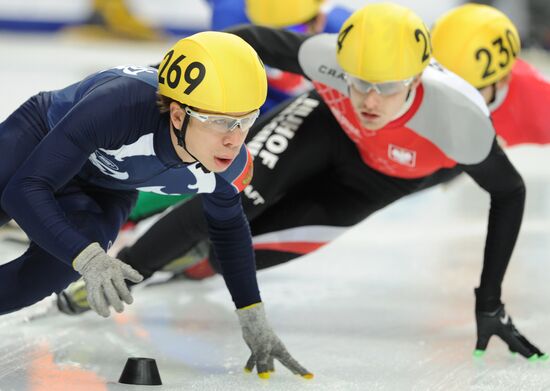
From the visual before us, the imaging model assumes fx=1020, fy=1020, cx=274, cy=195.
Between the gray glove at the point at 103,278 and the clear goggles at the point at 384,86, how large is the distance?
119 centimetres

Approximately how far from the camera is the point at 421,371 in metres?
3.29

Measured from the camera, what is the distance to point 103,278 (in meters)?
2.59

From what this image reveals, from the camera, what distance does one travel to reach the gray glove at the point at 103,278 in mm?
2586

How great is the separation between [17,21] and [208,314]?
37.8 ft

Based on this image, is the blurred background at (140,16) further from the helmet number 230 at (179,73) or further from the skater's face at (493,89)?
the helmet number 230 at (179,73)

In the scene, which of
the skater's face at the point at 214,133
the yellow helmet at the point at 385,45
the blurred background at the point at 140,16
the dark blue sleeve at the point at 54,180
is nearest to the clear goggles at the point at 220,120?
the skater's face at the point at 214,133

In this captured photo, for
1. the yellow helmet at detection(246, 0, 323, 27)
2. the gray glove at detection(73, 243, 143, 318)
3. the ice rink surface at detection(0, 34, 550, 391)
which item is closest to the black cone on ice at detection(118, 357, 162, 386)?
the ice rink surface at detection(0, 34, 550, 391)

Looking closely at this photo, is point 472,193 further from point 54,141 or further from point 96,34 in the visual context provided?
point 96,34

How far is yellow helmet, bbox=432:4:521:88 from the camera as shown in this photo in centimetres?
395

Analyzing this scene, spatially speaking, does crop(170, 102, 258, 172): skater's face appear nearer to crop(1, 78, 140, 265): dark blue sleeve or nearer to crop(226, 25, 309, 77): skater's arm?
crop(1, 78, 140, 265): dark blue sleeve

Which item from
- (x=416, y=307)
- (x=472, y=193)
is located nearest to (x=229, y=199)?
(x=416, y=307)

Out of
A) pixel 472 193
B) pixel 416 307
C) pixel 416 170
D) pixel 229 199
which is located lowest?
pixel 472 193

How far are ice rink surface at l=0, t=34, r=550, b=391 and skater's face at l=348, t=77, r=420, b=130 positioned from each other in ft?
2.63

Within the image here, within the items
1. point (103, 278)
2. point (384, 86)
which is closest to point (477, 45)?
point (384, 86)
